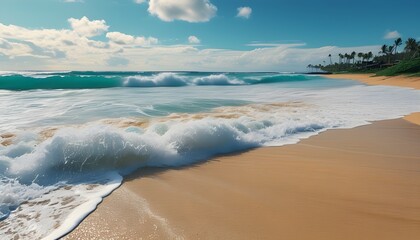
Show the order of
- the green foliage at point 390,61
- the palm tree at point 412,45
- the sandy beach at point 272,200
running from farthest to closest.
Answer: the palm tree at point 412,45 → the green foliage at point 390,61 → the sandy beach at point 272,200

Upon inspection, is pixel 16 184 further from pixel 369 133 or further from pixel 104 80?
pixel 104 80

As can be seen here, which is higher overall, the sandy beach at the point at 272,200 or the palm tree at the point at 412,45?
the palm tree at the point at 412,45

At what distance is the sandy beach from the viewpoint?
116 inches

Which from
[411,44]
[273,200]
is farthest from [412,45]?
[273,200]

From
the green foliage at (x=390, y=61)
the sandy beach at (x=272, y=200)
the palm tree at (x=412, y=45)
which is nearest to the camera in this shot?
the sandy beach at (x=272, y=200)

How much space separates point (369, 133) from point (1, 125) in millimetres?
10928

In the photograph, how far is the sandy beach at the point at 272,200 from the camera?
2.94 metres

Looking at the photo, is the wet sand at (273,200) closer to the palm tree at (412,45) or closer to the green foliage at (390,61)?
the green foliage at (390,61)

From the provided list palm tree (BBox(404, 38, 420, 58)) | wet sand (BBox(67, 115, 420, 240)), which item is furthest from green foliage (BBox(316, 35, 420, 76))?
wet sand (BBox(67, 115, 420, 240))

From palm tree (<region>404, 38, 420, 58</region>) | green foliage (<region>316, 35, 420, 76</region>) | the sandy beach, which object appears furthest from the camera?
palm tree (<region>404, 38, 420, 58</region>)

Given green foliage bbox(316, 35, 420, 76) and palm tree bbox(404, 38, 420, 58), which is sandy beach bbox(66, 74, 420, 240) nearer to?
green foliage bbox(316, 35, 420, 76)

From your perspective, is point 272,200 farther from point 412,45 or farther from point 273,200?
point 412,45

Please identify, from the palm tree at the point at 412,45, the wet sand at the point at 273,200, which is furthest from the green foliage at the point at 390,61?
the wet sand at the point at 273,200

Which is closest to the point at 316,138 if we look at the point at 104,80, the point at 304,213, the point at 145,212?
the point at 304,213
